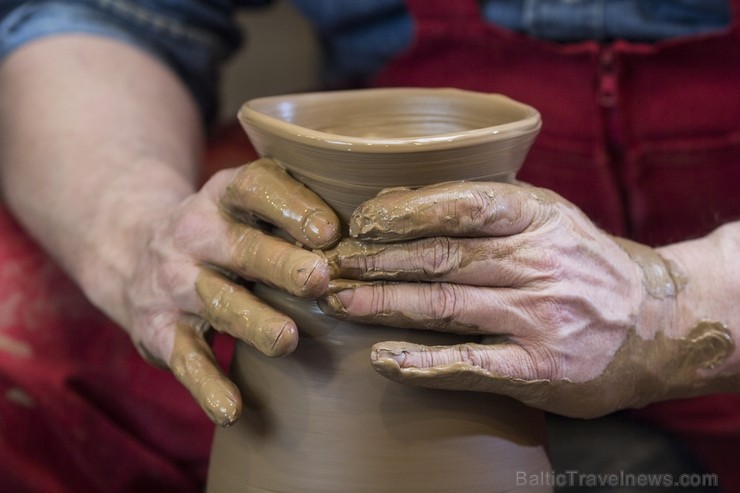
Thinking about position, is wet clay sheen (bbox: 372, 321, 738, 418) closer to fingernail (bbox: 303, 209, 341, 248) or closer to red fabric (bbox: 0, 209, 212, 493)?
fingernail (bbox: 303, 209, 341, 248)

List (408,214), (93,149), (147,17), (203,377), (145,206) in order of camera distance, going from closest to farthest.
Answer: (408,214) → (203,377) → (145,206) → (93,149) → (147,17)

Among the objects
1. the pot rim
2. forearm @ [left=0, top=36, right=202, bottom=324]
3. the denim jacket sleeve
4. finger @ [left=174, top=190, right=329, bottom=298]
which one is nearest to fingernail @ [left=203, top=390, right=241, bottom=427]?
finger @ [left=174, top=190, right=329, bottom=298]

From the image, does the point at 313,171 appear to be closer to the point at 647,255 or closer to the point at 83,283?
the point at 647,255

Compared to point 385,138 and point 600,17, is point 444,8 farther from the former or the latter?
point 385,138

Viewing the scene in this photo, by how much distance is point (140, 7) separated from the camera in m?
1.41

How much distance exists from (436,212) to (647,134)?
59cm

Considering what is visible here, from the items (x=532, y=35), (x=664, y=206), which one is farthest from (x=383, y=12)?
(x=664, y=206)

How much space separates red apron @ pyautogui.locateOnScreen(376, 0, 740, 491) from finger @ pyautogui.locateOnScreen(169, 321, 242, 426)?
600mm

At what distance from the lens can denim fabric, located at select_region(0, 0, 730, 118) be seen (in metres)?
1.17

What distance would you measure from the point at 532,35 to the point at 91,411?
2.74 ft

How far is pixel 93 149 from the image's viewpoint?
1229mm

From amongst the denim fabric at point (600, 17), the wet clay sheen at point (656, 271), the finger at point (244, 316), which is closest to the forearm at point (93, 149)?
the finger at point (244, 316)

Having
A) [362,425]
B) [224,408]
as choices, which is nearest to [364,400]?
[362,425]

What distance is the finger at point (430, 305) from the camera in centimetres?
70
